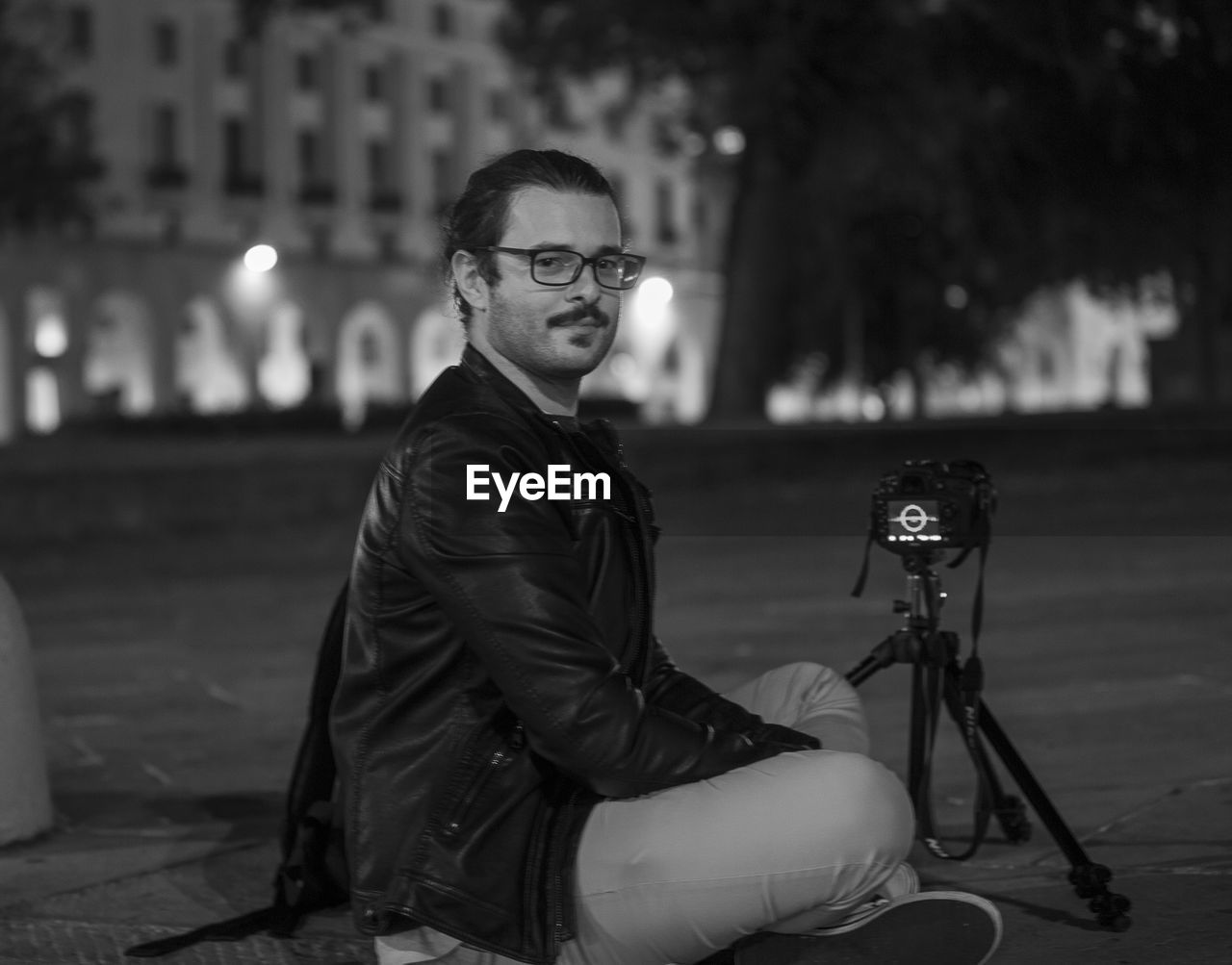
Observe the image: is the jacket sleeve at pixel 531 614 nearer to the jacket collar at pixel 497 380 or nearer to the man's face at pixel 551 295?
the jacket collar at pixel 497 380

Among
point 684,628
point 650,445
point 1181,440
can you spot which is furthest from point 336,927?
point 1181,440

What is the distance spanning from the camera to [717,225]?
7700 centimetres

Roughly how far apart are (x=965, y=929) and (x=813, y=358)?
4825 cm

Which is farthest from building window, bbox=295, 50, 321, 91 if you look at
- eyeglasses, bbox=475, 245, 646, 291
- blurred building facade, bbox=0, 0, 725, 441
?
eyeglasses, bbox=475, 245, 646, 291

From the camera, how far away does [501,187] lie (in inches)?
→ 137

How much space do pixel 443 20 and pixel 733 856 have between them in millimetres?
64917

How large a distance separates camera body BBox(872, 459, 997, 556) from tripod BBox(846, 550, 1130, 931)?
0.06 m

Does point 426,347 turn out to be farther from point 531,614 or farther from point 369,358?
point 531,614

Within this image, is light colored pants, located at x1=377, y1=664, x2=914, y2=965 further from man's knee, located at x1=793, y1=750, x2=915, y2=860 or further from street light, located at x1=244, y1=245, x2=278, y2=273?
street light, located at x1=244, y1=245, x2=278, y2=273

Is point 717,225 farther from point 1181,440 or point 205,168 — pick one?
point 1181,440

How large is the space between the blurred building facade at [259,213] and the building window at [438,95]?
0.27ft

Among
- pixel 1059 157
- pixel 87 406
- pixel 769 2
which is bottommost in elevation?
pixel 87 406

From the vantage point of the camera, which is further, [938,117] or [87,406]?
[87,406]

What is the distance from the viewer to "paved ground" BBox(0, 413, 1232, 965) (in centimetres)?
475
